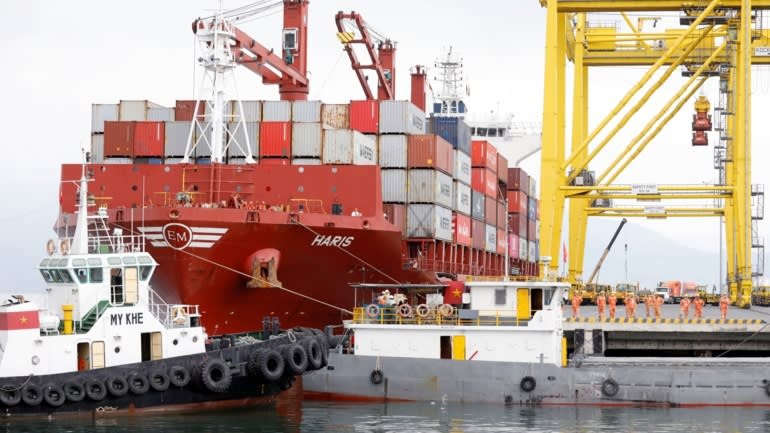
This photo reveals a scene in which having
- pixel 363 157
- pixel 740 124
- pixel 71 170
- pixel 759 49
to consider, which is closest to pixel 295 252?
pixel 363 157

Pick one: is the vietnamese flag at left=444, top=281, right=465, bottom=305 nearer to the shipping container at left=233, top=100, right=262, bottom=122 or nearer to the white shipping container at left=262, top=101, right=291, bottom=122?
the white shipping container at left=262, top=101, right=291, bottom=122

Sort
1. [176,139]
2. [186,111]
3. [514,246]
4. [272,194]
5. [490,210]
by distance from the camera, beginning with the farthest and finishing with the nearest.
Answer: [514,246] < [490,210] < [186,111] < [176,139] < [272,194]

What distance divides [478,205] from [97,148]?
1529 centimetres

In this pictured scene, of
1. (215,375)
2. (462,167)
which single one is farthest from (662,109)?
(215,375)

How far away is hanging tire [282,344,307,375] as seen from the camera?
85.9 feet

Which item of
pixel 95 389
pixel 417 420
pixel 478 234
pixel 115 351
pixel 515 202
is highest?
pixel 515 202

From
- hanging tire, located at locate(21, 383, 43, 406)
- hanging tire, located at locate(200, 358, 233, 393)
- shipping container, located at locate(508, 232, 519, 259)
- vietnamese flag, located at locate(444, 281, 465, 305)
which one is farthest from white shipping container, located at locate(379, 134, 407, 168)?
hanging tire, located at locate(21, 383, 43, 406)

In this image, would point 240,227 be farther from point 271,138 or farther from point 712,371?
point 712,371

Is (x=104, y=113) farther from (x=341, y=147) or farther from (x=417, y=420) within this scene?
Result: (x=417, y=420)

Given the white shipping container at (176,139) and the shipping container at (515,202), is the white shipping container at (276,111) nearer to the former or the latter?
the white shipping container at (176,139)

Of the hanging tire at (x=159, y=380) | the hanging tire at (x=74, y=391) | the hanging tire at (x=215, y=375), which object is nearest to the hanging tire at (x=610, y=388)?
the hanging tire at (x=215, y=375)

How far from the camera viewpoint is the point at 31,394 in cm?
2381

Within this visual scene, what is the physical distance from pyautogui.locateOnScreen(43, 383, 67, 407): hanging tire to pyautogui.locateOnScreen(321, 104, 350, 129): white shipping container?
1735 centimetres

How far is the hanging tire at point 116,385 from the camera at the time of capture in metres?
24.4
